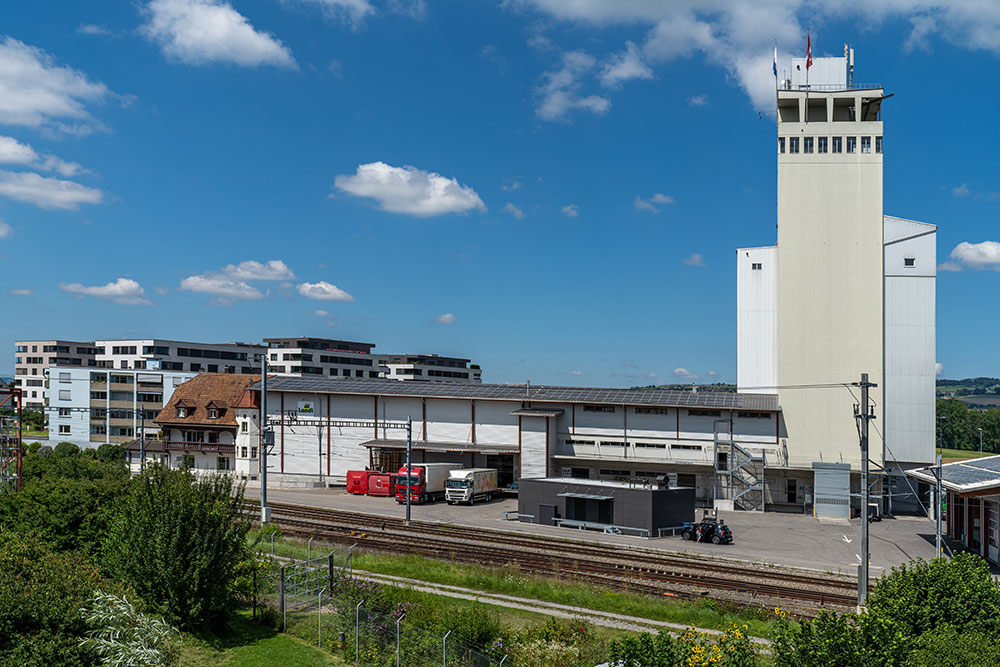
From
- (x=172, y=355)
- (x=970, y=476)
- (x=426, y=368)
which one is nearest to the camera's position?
(x=970, y=476)

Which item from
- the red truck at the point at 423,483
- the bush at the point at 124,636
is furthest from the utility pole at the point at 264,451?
the bush at the point at 124,636

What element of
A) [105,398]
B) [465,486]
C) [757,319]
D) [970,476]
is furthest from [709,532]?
[105,398]

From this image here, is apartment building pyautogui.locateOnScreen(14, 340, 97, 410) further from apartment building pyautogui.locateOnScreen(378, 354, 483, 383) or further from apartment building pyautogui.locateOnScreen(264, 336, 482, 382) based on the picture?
apartment building pyautogui.locateOnScreen(378, 354, 483, 383)

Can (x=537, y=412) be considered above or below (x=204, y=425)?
above

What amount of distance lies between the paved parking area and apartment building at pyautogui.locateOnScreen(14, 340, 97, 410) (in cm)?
9967

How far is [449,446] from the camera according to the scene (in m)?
65.4

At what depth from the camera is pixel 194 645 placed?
21.0 meters

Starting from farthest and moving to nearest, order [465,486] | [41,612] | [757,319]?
[757,319] < [465,486] < [41,612]

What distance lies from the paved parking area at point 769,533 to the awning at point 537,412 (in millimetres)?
7437

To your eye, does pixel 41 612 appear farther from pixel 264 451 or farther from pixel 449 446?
pixel 449 446

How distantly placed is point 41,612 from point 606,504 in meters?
37.1

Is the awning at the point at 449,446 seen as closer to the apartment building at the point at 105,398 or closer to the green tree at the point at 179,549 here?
the green tree at the point at 179,549

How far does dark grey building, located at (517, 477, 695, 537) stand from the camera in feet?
153

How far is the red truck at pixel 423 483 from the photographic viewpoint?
57062 mm
